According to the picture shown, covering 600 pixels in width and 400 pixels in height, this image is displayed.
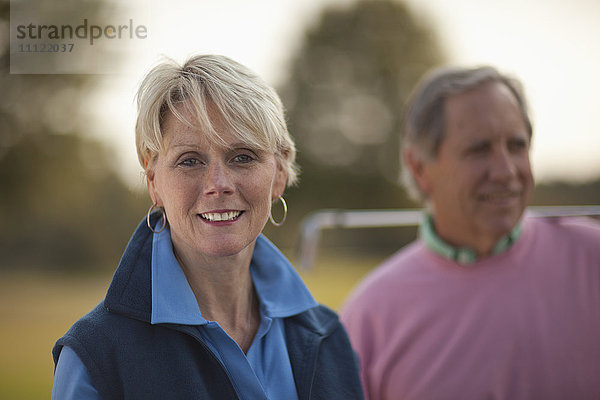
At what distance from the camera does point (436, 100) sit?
86.3 inches

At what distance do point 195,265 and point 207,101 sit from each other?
0.41 meters

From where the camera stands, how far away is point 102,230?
14781 millimetres

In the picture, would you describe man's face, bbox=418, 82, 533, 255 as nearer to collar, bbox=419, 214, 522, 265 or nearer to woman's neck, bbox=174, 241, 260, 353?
collar, bbox=419, 214, 522, 265

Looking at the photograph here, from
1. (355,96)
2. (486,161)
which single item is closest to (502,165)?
(486,161)

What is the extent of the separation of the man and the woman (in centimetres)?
71

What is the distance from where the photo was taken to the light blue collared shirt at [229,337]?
1.19m

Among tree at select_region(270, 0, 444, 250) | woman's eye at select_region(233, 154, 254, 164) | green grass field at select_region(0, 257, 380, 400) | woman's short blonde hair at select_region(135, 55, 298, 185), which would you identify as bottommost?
green grass field at select_region(0, 257, 380, 400)

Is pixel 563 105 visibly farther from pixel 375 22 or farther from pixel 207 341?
pixel 375 22

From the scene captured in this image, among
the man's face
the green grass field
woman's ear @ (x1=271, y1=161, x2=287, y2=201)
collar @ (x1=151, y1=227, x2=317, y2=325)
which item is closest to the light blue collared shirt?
collar @ (x1=151, y1=227, x2=317, y2=325)

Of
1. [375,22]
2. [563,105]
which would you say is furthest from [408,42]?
[563,105]

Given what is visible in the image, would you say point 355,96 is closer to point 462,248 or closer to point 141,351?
point 462,248

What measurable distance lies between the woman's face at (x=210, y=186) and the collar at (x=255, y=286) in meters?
0.09

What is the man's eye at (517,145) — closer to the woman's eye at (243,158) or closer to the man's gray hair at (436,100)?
the man's gray hair at (436,100)

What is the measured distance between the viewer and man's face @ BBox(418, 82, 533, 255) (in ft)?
6.70
